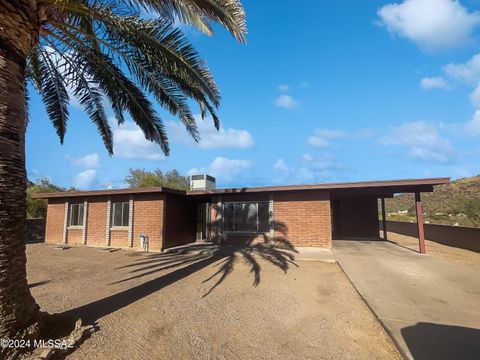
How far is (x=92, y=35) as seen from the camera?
5395 mm

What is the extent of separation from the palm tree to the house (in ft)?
22.8

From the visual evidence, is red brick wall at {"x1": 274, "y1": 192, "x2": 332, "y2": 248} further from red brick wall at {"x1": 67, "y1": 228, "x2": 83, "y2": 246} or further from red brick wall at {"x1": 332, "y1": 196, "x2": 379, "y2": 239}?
red brick wall at {"x1": 67, "y1": 228, "x2": 83, "y2": 246}

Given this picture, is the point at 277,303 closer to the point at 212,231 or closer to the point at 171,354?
the point at 171,354

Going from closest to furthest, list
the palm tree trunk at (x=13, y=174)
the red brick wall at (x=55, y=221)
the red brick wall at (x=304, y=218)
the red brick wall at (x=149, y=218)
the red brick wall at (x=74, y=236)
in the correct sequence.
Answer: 1. the palm tree trunk at (x=13, y=174)
2. the red brick wall at (x=304, y=218)
3. the red brick wall at (x=149, y=218)
4. the red brick wall at (x=74, y=236)
5. the red brick wall at (x=55, y=221)

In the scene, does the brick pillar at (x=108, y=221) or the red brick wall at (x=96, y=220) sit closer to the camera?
the brick pillar at (x=108, y=221)

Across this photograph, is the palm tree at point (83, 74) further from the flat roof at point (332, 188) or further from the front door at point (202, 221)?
the front door at point (202, 221)

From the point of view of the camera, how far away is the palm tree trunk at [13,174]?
3.68 meters

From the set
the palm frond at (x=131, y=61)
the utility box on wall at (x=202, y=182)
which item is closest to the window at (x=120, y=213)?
the utility box on wall at (x=202, y=182)

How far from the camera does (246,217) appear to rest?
15492 millimetres

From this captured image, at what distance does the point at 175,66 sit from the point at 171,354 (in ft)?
17.2

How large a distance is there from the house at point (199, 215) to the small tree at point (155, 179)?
2333 centimetres

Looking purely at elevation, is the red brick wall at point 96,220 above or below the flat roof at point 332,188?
below

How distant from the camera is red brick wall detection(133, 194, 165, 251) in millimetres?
14695

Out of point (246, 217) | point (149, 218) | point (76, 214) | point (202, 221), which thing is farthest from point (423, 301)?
point (76, 214)
